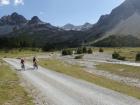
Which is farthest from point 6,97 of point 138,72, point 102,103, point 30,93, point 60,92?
point 138,72

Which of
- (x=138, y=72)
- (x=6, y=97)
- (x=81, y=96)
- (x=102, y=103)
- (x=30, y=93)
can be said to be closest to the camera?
(x=102, y=103)

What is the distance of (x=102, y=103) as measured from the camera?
28.1 metres

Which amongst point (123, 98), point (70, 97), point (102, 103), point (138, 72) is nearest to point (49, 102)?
point (70, 97)

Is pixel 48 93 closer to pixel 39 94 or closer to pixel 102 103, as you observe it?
pixel 39 94

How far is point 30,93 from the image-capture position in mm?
37250

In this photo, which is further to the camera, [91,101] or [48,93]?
[48,93]

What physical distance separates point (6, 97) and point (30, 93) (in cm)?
337

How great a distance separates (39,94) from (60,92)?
2.35m

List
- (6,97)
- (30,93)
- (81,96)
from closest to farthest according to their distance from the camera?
(81,96)
(6,97)
(30,93)

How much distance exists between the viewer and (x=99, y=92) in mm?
35250

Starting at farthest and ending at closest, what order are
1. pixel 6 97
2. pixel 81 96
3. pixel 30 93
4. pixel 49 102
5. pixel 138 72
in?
pixel 138 72 < pixel 30 93 < pixel 6 97 < pixel 81 96 < pixel 49 102

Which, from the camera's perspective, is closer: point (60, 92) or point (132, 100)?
point (132, 100)

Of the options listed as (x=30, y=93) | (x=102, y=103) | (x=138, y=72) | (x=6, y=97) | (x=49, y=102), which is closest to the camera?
(x=102, y=103)

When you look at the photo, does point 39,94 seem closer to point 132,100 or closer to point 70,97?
point 70,97
